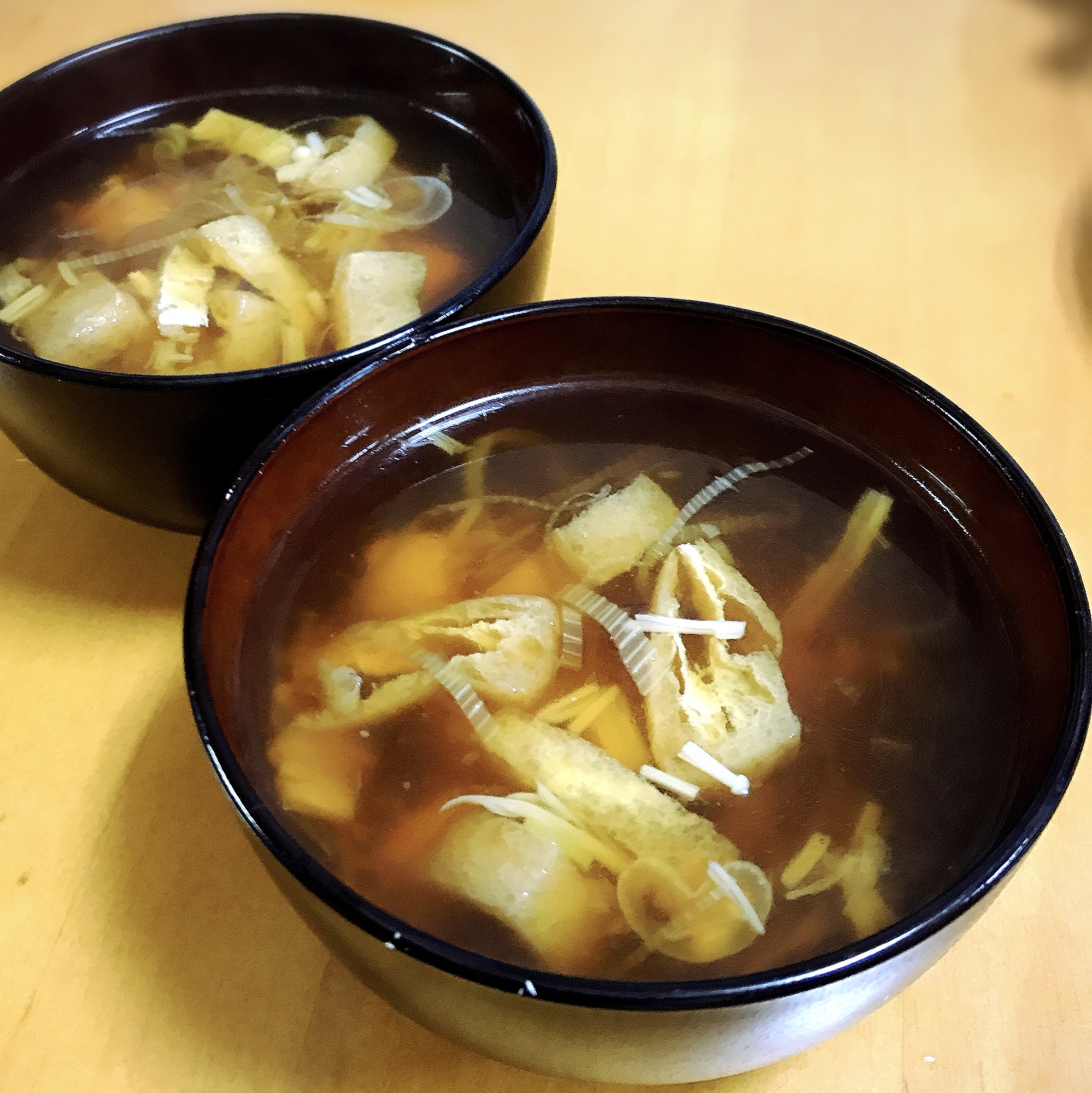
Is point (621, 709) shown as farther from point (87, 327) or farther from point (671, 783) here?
point (87, 327)

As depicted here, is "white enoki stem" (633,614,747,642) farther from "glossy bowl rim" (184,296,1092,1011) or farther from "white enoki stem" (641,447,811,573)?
"glossy bowl rim" (184,296,1092,1011)

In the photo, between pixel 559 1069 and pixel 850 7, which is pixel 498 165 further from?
pixel 850 7

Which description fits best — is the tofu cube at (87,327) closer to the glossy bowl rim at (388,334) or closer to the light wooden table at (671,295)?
the glossy bowl rim at (388,334)

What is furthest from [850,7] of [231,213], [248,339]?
[248,339]

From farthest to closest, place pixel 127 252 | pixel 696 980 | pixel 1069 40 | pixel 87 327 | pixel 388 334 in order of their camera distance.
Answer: pixel 1069 40 < pixel 127 252 < pixel 87 327 < pixel 388 334 < pixel 696 980

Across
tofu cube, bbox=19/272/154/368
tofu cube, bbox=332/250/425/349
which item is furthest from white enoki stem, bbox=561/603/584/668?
tofu cube, bbox=19/272/154/368

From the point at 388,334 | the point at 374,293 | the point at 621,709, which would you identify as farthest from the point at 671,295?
the point at 621,709
